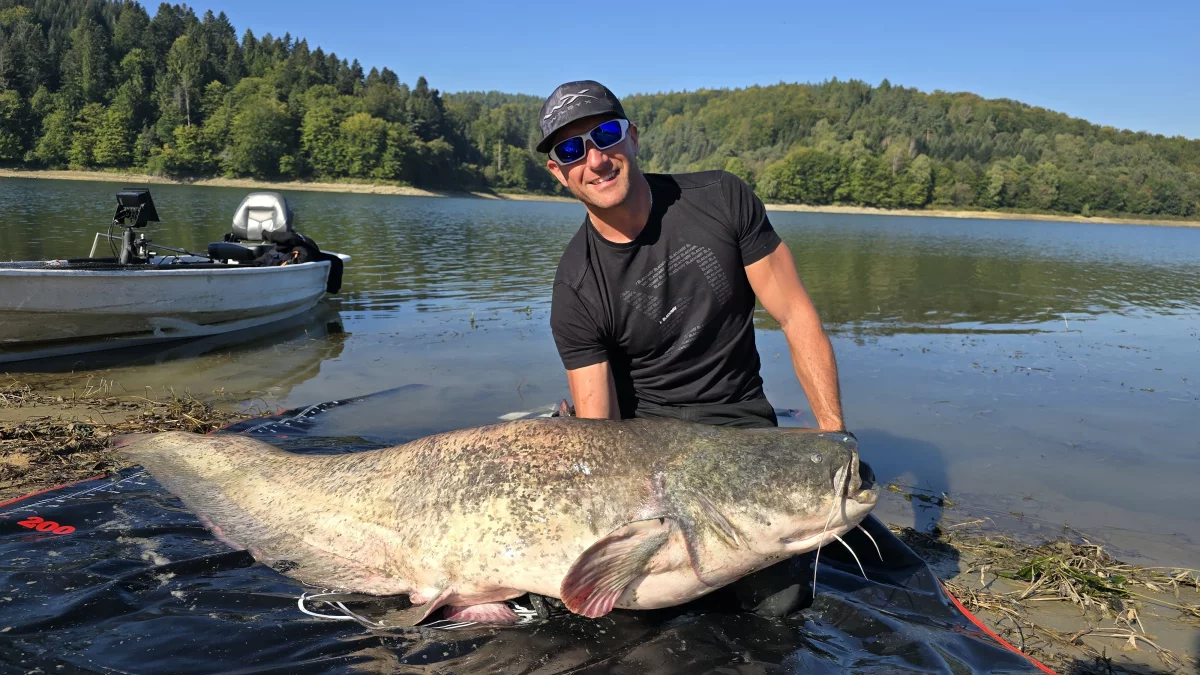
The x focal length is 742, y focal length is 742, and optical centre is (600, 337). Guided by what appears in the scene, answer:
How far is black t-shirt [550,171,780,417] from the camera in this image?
11.8 ft

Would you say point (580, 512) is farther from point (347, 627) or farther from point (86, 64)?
point (86, 64)

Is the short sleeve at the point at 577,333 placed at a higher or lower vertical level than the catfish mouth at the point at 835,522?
higher

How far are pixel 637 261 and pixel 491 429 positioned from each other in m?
1.06

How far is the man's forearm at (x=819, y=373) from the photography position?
3309 mm

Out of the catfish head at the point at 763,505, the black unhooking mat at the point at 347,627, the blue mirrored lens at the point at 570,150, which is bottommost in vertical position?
the black unhooking mat at the point at 347,627

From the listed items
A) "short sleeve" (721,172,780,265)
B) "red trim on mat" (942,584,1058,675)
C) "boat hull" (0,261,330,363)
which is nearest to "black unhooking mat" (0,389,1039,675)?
"red trim on mat" (942,584,1058,675)

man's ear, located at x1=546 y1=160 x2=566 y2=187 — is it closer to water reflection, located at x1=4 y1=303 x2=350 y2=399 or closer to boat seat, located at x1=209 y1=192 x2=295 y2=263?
water reflection, located at x1=4 y1=303 x2=350 y2=399

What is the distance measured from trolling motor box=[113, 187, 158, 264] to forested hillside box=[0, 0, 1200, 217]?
88.6 metres

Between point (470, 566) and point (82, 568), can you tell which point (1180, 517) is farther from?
point (82, 568)

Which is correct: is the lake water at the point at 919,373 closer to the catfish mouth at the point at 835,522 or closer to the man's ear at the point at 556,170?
the catfish mouth at the point at 835,522

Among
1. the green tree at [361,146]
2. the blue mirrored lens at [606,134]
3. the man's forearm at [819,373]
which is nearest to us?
the man's forearm at [819,373]

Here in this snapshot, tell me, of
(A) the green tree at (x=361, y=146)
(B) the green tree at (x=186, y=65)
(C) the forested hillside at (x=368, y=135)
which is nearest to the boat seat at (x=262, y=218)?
(C) the forested hillside at (x=368, y=135)

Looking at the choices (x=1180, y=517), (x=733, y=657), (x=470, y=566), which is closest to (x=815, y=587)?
(x=733, y=657)

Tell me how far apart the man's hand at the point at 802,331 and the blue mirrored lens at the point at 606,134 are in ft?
2.95
